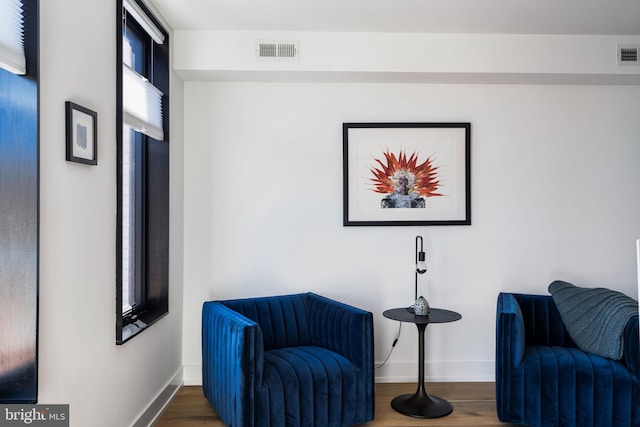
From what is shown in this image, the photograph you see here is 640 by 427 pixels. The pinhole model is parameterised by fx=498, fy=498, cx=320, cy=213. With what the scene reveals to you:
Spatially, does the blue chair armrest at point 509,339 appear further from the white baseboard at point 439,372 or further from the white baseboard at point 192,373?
the white baseboard at point 192,373

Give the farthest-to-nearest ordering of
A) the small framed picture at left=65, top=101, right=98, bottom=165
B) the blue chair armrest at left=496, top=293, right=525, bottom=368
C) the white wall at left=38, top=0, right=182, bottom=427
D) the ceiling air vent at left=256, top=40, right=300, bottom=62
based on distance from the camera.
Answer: the ceiling air vent at left=256, top=40, right=300, bottom=62 < the blue chair armrest at left=496, top=293, right=525, bottom=368 < the small framed picture at left=65, top=101, right=98, bottom=165 < the white wall at left=38, top=0, right=182, bottom=427

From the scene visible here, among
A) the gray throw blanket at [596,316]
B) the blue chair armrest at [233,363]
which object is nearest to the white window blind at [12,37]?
the blue chair armrest at [233,363]

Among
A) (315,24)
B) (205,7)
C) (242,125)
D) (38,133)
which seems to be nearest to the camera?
(38,133)

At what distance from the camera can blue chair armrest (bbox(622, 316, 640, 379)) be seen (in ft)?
9.03

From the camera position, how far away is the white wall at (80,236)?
1830mm

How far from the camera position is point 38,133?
1.72m

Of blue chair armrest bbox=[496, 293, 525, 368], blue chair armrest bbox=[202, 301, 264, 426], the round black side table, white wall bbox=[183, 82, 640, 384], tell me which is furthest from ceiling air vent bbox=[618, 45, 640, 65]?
blue chair armrest bbox=[202, 301, 264, 426]

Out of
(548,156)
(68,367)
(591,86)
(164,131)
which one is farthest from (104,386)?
(591,86)

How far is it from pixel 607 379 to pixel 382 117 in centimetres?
221

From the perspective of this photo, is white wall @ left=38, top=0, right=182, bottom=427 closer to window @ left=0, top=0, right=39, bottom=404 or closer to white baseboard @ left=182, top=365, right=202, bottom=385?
window @ left=0, top=0, right=39, bottom=404

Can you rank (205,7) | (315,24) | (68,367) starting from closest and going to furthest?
(68,367), (205,7), (315,24)

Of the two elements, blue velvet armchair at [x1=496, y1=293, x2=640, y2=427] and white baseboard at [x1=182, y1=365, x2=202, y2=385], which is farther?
white baseboard at [x1=182, y1=365, x2=202, y2=385]

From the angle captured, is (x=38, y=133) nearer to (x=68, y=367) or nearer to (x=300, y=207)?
(x=68, y=367)

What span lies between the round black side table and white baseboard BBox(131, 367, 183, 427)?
1461mm
